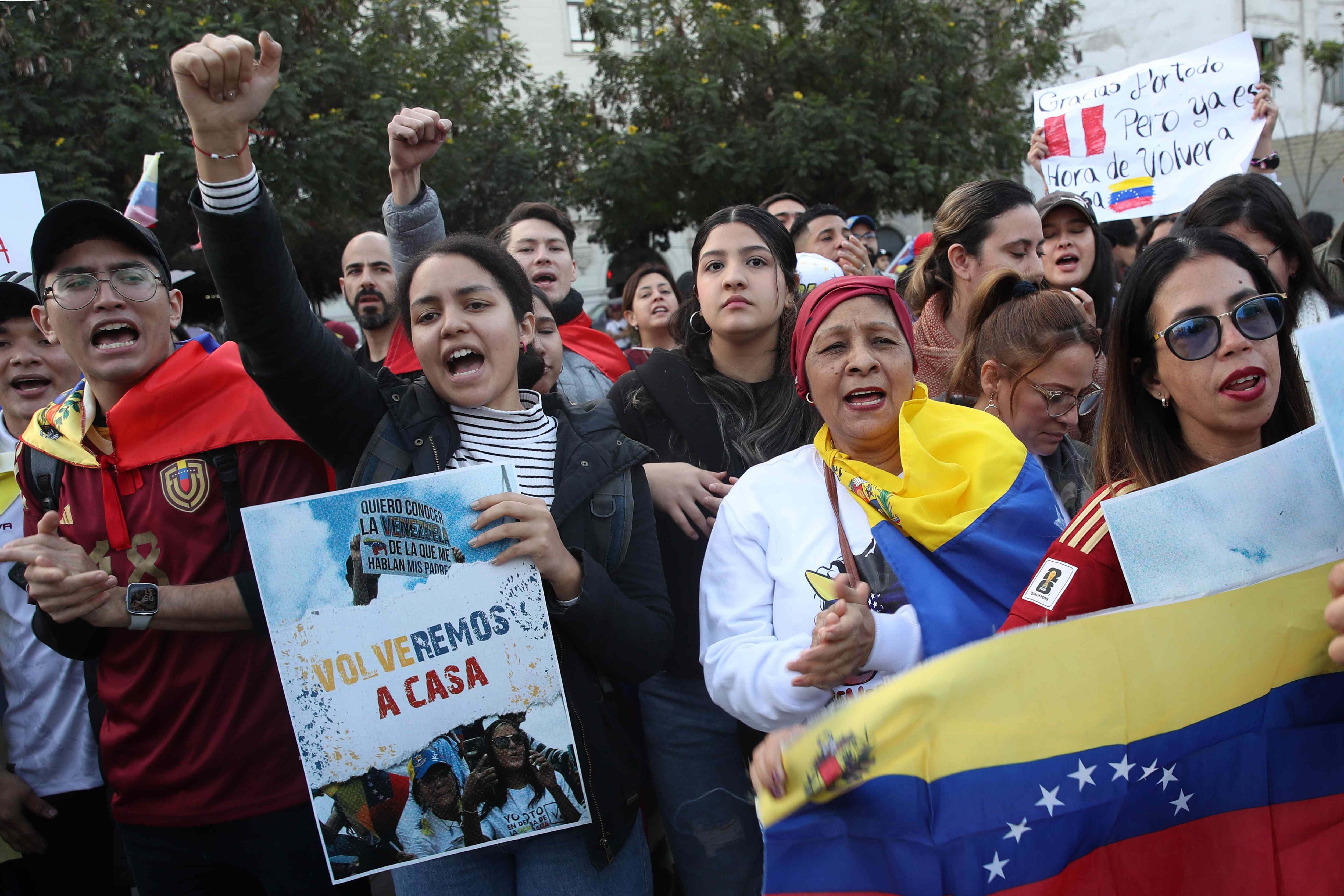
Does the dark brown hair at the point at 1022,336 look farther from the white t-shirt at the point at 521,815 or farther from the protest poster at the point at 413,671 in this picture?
the white t-shirt at the point at 521,815

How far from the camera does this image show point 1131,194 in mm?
5152

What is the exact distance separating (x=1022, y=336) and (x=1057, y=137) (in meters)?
3.17

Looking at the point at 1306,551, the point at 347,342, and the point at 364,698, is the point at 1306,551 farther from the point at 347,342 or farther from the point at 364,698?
the point at 347,342

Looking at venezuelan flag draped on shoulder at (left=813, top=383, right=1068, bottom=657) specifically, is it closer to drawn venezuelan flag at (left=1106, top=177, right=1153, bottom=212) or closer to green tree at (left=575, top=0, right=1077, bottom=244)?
drawn venezuelan flag at (left=1106, top=177, right=1153, bottom=212)

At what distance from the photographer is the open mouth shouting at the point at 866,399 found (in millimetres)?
2178

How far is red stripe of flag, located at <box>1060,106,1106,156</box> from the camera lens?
207 inches

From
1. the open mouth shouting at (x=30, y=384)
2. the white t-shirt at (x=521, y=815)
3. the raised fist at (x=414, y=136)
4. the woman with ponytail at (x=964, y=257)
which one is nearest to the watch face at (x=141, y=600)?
the white t-shirt at (x=521, y=815)

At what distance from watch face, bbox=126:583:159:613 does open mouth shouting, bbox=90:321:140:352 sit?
1.93 feet

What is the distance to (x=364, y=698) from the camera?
6.32ft

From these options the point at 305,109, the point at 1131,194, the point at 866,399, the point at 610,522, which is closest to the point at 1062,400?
the point at 866,399

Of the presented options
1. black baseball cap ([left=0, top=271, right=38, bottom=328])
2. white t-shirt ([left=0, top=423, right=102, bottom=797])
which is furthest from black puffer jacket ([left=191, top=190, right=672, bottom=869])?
black baseball cap ([left=0, top=271, right=38, bottom=328])

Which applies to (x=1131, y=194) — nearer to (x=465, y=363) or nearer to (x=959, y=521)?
(x=959, y=521)

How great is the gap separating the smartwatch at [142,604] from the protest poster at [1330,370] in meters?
2.23

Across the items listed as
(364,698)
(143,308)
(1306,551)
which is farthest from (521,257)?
(1306,551)
